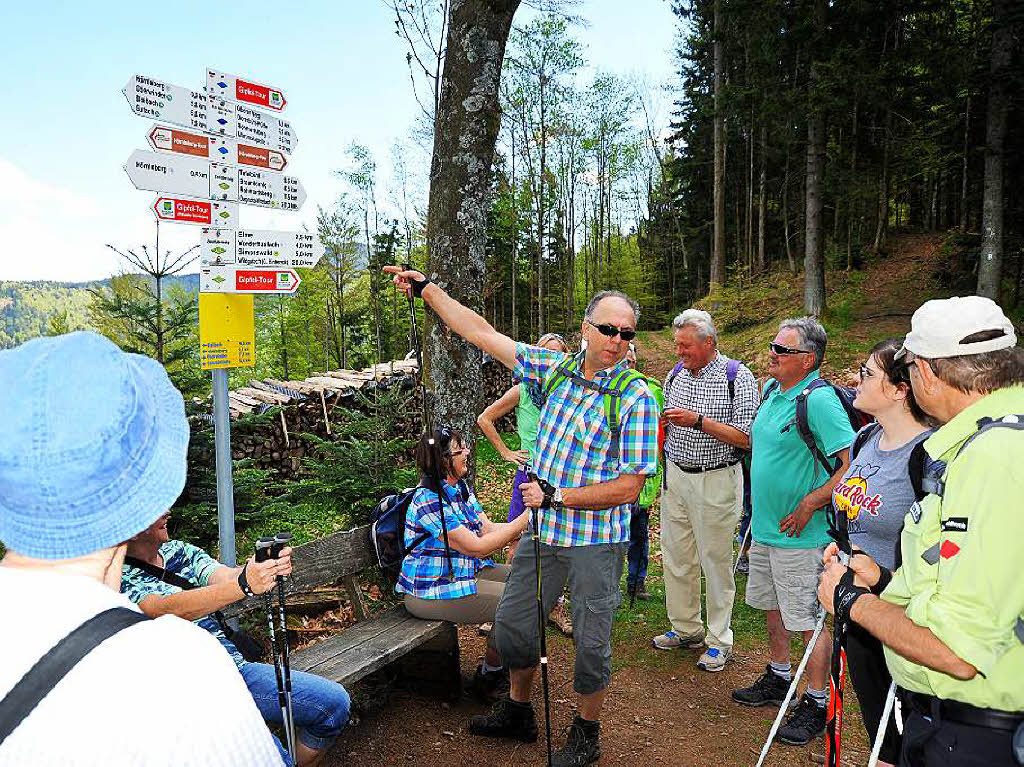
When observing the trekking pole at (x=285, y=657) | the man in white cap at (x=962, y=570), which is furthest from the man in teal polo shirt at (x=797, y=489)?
the trekking pole at (x=285, y=657)

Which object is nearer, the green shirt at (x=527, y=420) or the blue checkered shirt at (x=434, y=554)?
the blue checkered shirt at (x=434, y=554)

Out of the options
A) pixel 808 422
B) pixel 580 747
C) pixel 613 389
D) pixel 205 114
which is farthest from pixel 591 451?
pixel 205 114

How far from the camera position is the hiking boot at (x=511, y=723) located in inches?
144

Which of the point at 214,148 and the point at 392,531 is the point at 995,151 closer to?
the point at 392,531

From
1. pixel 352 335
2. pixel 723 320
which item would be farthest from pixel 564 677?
pixel 352 335

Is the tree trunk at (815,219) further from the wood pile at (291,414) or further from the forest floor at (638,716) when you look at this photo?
the forest floor at (638,716)

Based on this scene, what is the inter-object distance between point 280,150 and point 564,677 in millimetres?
3940

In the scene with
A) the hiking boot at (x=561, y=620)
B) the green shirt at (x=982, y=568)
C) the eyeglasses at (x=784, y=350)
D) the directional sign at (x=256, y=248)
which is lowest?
the hiking boot at (x=561, y=620)

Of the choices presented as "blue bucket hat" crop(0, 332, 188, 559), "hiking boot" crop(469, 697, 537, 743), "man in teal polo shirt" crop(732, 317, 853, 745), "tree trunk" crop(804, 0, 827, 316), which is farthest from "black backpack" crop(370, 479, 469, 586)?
"tree trunk" crop(804, 0, 827, 316)

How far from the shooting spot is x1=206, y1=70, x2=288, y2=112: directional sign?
3.65m

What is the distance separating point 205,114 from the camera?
362 centimetres

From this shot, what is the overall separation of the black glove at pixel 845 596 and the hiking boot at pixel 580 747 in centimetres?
177

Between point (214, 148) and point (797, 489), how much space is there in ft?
12.8

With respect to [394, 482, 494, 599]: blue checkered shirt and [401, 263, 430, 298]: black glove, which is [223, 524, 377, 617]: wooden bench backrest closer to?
[394, 482, 494, 599]: blue checkered shirt
